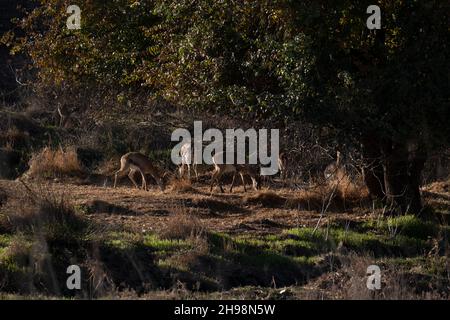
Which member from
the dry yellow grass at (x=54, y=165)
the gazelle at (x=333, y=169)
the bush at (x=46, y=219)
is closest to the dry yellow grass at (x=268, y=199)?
the gazelle at (x=333, y=169)

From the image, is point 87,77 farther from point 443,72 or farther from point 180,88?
point 443,72

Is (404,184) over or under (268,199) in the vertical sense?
over

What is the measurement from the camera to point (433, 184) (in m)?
18.9

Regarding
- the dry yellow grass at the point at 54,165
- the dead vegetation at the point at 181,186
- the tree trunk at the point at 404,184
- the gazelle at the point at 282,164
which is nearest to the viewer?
the tree trunk at the point at 404,184

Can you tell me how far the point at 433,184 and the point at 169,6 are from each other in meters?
7.96

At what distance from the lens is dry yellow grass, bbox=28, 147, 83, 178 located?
18688mm

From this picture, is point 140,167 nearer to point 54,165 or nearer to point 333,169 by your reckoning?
point 54,165

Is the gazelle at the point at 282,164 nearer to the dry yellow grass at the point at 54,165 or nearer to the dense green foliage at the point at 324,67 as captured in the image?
the dense green foliage at the point at 324,67

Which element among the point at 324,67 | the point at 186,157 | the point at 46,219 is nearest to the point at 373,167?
the point at 324,67

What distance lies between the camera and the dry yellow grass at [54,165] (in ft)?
61.3

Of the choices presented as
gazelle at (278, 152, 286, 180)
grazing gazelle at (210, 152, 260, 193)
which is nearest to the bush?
grazing gazelle at (210, 152, 260, 193)

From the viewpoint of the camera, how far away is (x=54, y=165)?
1892 cm

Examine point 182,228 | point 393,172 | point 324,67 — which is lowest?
point 182,228

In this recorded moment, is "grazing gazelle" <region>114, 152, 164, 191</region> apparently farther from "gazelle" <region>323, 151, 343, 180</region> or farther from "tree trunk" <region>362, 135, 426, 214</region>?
"tree trunk" <region>362, 135, 426, 214</region>
